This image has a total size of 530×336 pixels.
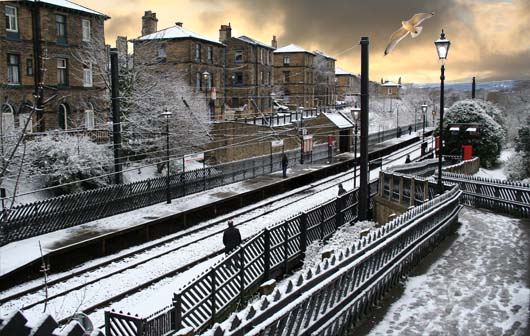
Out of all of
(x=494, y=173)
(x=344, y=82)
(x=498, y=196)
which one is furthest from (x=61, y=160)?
(x=344, y=82)

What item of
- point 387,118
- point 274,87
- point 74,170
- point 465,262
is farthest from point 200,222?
point 387,118

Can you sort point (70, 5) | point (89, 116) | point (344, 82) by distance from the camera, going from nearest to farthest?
point (70, 5), point (89, 116), point (344, 82)

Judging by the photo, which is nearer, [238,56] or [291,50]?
[238,56]

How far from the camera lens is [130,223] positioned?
22.2m

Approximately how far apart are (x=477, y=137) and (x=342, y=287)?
116 ft

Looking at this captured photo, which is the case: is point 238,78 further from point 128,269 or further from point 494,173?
point 128,269

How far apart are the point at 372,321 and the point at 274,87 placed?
70.3 m

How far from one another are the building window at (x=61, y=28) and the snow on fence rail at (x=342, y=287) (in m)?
30.1

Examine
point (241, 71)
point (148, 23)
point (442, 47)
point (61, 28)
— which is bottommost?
point (442, 47)

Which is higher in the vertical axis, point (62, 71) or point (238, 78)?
point (238, 78)

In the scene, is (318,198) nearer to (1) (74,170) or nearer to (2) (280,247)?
(1) (74,170)

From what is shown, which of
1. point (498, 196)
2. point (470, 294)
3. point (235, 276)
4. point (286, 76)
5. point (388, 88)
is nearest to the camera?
point (470, 294)

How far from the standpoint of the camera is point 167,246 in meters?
21.3

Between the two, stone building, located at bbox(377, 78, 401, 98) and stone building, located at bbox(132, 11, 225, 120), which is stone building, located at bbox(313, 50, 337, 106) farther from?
stone building, located at bbox(377, 78, 401, 98)
